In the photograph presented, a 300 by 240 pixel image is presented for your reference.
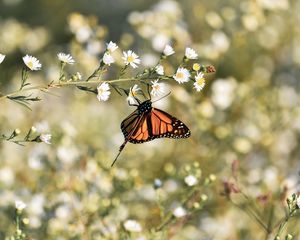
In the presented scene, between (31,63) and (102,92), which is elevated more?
(31,63)

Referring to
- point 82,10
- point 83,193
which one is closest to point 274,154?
point 83,193

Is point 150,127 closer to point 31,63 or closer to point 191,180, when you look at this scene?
point 191,180

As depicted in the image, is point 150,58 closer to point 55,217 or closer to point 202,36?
point 202,36

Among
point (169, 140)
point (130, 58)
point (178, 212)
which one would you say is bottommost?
point (178, 212)

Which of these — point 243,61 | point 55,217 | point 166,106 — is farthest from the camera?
point 243,61

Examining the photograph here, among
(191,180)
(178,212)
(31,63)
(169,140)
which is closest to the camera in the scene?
(31,63)

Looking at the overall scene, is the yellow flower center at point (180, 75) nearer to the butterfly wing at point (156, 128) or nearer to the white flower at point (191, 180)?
the butterfly wing at point (156, 128)

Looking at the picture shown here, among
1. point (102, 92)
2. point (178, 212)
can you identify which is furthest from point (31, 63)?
point (178, 212)

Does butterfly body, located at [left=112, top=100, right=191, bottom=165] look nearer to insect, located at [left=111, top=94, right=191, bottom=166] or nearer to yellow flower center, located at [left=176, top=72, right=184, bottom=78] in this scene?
insect, located at [left=111, top=94, right=191, bottom=166]
